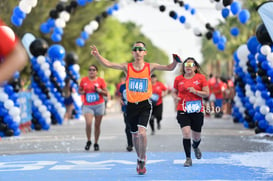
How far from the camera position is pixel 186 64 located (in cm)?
1114

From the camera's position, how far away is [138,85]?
10117 millimetres

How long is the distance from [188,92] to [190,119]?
0.47 metres

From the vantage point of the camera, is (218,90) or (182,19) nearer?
(218,90)

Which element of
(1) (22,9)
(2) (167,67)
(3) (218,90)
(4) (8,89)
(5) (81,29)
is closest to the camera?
(2) (167,67)

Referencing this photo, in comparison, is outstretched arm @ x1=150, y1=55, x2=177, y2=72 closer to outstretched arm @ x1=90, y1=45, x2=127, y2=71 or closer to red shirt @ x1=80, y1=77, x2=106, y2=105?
outstretched arm @ x1=90, y1=45, x2=127, y2=71

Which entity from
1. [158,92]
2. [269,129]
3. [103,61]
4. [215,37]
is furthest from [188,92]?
[215,37]

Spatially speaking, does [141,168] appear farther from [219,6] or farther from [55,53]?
[55,53]

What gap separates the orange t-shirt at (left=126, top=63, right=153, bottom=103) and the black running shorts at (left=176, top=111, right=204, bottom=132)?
113 cm

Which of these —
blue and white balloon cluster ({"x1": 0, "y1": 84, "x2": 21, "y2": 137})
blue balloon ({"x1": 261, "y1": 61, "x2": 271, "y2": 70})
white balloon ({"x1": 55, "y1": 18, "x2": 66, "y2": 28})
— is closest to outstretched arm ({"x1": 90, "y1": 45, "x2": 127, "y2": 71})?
blue balloon ({"x1": 261, "y1": 61, "x2": 271, "y2": 70})

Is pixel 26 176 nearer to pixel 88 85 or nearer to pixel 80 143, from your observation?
pixel 88 85

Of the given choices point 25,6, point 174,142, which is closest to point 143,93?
point 174,142

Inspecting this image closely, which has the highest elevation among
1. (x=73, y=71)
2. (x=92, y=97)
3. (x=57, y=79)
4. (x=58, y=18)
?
(x=58, y=18)

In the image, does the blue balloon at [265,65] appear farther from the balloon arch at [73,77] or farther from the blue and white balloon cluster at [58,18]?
the blue and white balloon cluster at [58,18]

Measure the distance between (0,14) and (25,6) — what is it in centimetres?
2311
